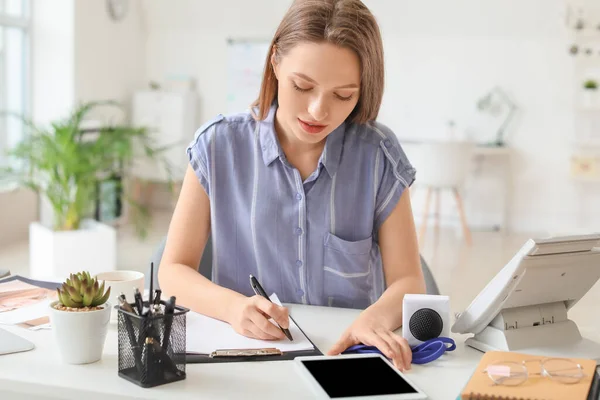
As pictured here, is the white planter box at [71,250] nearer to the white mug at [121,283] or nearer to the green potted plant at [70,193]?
the green potted plant at [70,193]

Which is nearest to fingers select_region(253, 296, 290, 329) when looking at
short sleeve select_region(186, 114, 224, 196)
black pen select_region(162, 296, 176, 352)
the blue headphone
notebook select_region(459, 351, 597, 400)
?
the blue headphone

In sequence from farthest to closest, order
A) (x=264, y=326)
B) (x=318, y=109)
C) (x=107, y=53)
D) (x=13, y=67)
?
(x=107, y=53)
(x=13, y=67)
(x=318, y=109)
(x=264, y=326)

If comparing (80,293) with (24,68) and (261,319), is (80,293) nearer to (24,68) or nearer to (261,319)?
(261,319)

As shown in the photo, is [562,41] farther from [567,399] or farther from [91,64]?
[567,399]

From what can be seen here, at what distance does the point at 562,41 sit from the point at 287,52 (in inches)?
216

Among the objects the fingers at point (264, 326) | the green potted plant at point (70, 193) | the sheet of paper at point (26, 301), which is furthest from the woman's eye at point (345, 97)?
the green potted plant at point (70, 193)

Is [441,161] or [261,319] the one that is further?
[441,161]

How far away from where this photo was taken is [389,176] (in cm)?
157

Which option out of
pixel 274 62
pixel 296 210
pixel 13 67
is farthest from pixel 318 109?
pixel 13 67

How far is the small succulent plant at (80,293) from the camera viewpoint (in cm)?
112

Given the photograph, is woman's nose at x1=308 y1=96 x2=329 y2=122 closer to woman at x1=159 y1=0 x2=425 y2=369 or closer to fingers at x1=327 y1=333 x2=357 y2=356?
woman at x1=159 y1=0 x2=425 y2=369

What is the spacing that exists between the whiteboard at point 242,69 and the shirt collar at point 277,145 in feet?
18.0

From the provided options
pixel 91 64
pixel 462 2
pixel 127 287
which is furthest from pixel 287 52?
pixel 462 2

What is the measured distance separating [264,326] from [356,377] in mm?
221
